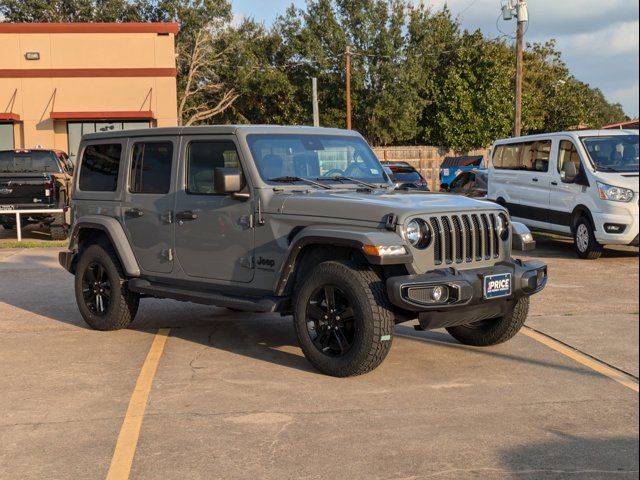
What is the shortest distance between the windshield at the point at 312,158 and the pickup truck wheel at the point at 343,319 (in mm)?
1183

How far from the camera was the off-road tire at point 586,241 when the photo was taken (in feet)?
41.1

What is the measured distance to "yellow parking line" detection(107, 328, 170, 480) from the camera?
14.2 ft

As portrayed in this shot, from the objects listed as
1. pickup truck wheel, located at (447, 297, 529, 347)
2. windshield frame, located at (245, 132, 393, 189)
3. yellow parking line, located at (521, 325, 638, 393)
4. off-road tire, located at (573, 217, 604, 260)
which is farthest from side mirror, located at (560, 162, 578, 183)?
pickup truck wheel, located at (447, 297, 529, 347)

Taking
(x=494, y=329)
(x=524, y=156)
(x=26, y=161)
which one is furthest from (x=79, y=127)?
(x=494, y=329)

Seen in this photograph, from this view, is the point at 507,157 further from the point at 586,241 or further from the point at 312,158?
the point at 312,158

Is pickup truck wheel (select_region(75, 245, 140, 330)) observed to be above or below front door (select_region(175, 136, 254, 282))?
below

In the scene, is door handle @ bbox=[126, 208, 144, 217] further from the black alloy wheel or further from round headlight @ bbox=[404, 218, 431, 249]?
round headlight @ bbox=[404, 218, 431, 249]

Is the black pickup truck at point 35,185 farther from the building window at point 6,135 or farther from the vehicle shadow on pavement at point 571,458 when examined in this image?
the vehicle shadow on pavement at point 571,458

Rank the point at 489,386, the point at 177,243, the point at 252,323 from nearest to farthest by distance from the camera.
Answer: the point at 489,386 < the point at 177,243 < the point at 252,323

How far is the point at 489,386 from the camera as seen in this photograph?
5.79 m

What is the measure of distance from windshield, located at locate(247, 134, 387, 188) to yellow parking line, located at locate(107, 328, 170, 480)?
1796mm

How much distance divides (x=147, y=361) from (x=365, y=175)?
8.16 ft

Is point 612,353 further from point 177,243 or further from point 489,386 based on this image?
point 177,243

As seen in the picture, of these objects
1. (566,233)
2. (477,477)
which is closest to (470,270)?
(477,477)
